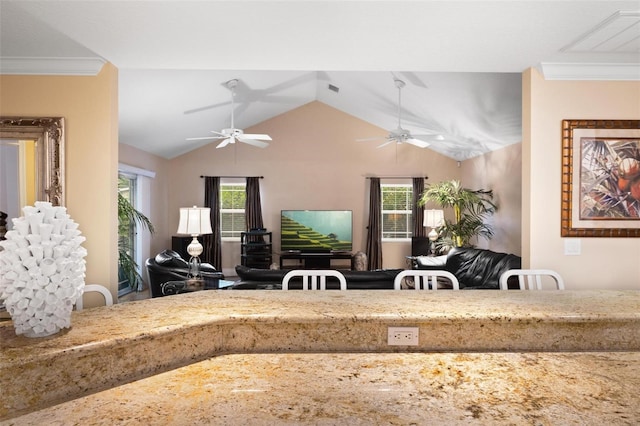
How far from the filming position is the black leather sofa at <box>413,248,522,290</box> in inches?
157

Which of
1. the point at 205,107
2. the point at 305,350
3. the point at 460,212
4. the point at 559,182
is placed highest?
the point at 205,107

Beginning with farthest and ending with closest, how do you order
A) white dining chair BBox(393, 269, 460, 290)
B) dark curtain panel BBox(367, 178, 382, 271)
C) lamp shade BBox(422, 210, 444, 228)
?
dark curtain panel BBox(367, 178, 382, 271) → lamp shade BBox(422, 210, 444, 228) → white dining chair BBox(393, 269, 460, 290)

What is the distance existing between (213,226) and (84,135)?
5367 millimetres

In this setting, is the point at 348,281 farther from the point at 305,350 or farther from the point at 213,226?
the point at 213,226

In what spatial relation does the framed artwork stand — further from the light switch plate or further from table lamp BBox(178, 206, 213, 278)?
table lamp BBox(178, 206, 213, 278)

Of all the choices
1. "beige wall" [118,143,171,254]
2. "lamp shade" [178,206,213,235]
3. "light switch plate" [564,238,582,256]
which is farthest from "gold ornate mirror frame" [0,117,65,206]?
"beige wall" [118,143,171,254]

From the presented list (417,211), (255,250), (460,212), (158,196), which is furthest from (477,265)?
(158,196)

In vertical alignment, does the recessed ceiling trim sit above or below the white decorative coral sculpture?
above

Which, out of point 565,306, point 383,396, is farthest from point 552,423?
point 565,306

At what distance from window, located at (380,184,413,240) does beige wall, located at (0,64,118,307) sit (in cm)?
613

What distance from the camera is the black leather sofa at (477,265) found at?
400 cm

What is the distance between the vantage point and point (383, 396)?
3.41 feet

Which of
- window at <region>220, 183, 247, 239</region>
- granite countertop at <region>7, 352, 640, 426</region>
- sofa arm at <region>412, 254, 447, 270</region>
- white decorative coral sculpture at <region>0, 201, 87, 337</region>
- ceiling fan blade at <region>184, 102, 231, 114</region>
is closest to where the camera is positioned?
granite countertop at <region>7, 352, 640, 426</region>

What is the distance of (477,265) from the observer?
188 inches
